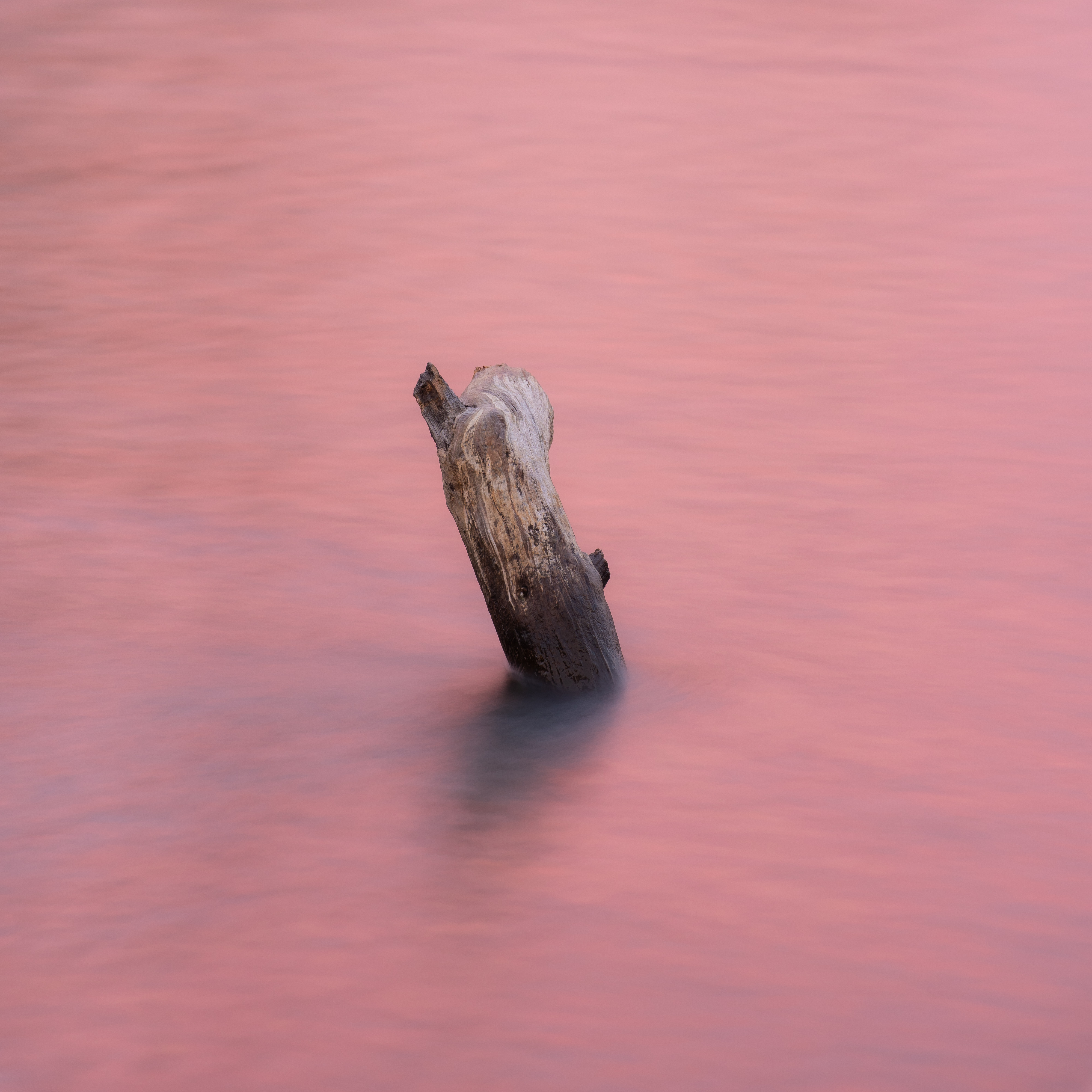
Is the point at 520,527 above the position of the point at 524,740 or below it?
above

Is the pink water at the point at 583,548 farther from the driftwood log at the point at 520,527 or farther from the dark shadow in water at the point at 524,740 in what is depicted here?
the driftwood log at the point at 520,527

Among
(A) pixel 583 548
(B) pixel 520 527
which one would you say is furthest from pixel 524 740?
(A) pixel 583 548

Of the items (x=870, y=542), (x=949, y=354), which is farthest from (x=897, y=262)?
(x=870, y=542)

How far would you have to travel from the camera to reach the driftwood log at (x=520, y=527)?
118 inches

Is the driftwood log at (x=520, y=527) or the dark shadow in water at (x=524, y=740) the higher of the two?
the driftwood log at (x=520, y=527)

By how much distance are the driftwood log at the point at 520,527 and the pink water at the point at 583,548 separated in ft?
0.46

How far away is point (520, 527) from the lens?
3.02 meters

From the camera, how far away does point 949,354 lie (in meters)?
5.38

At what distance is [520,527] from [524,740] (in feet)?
1.36

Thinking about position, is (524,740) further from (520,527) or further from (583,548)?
(583,548)

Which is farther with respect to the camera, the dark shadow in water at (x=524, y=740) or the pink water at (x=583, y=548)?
the dark shadow in water at (x=524, y=740)

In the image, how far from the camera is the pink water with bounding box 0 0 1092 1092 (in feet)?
8.02

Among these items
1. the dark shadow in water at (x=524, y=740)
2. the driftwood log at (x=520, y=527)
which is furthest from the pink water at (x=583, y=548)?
the driftwood log at (x=520, y=527)

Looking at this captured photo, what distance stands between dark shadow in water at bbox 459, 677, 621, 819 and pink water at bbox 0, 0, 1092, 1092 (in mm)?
11
